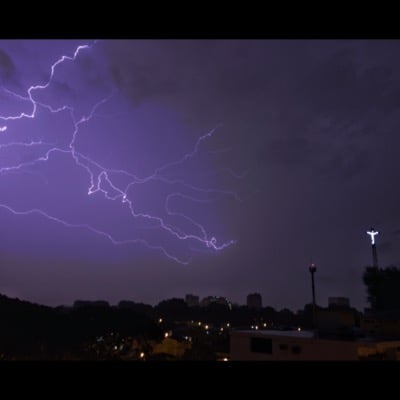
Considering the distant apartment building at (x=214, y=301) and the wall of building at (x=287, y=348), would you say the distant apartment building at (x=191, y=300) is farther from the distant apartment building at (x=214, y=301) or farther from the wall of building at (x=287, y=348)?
the wall of building at (x=287, y=348)

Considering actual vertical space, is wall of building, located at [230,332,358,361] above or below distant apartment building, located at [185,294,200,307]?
below

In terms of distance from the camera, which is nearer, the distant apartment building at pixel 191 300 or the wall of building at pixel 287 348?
the wall of building at pixel 287 348

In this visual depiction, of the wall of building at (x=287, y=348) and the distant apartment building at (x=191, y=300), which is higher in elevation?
the distant apartment building at (x=191, y=300)

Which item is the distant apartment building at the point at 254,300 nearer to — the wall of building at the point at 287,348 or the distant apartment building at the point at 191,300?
the distant apartment building at the point at 191,300

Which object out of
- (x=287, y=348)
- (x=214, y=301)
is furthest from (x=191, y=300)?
(x=287, y=348)

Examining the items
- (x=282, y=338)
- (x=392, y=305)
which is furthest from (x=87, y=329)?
(x=392, y=305)

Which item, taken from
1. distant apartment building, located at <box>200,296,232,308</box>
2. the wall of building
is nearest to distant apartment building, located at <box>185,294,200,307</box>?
distant apartment building, located at <box>200,296,232,308</box>

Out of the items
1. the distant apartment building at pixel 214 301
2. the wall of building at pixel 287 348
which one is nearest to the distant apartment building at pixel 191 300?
the distant apartment building at pixel 214 301

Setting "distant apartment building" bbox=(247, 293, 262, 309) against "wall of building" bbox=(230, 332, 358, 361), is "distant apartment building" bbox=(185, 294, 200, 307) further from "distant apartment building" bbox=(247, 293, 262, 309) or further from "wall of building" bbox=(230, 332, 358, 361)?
"wall of building" bbox=(230, 332, 358, 361)
